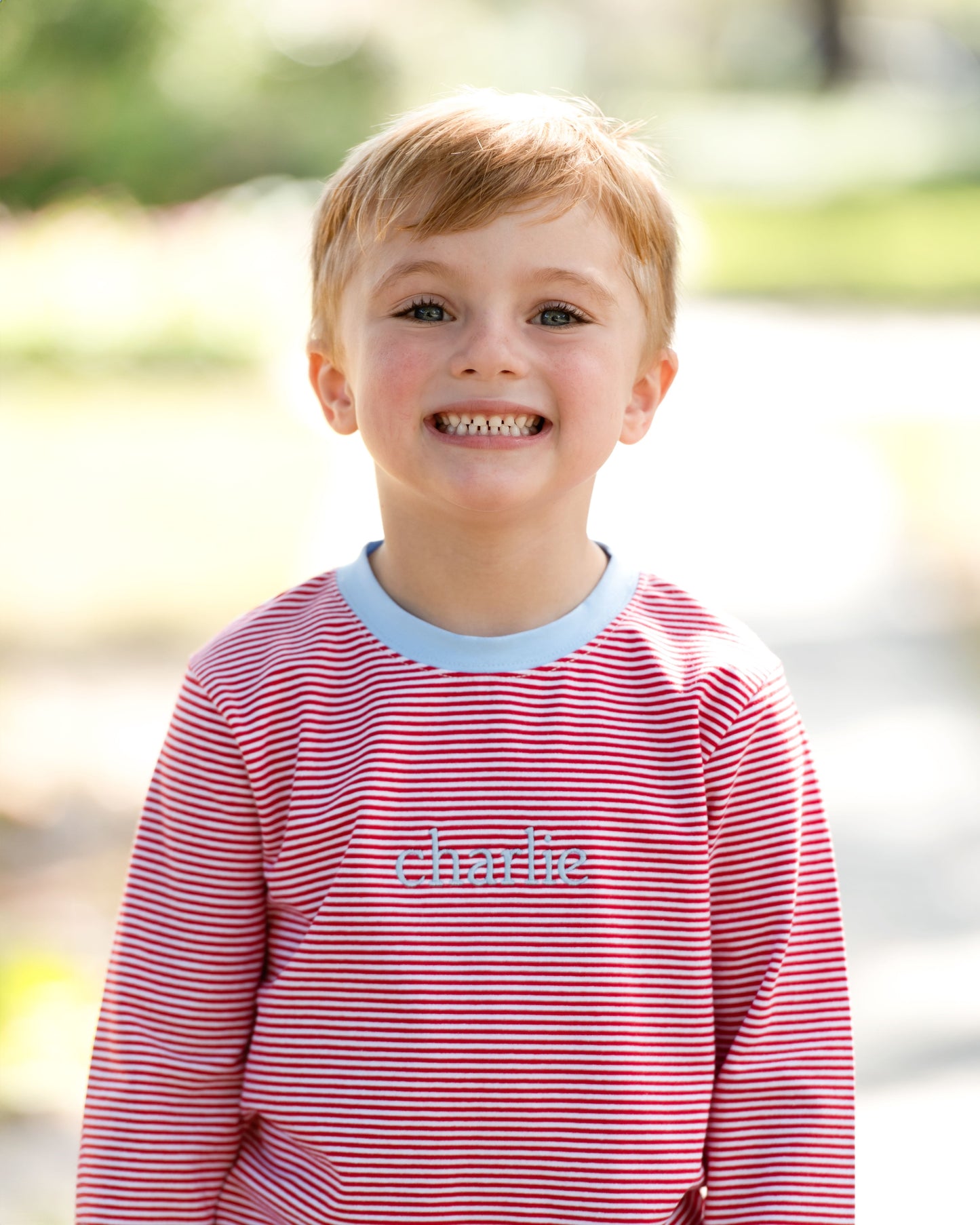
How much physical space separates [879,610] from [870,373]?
286 inches

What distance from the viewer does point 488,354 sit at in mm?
1847

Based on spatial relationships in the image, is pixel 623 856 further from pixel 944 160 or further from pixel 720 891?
pixel 944 160

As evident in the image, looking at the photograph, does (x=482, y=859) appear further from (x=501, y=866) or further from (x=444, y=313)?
(x=444, y=313)

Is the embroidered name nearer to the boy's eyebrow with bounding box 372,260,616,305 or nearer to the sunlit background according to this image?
the boy's eyebrow with bounding box 372,260,616,305

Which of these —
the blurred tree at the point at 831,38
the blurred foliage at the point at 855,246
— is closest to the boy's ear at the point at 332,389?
the blurred foliage at the point at 855,246

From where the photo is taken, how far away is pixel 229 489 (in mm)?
9812

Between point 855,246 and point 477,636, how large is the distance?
24.2 m

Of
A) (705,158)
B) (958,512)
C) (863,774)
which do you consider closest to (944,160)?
(705,158)

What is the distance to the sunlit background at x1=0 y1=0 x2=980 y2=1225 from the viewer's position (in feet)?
14.0

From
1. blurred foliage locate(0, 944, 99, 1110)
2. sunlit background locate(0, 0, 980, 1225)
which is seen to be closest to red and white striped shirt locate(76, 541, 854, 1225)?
sunlit background locate(0, 0, 980, 1225)

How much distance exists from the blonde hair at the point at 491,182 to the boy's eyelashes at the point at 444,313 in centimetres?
7

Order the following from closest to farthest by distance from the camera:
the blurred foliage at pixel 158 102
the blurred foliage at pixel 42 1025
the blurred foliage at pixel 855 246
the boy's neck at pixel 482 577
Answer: the boy's neck at pixel 482 577 → the blurred foliage at pixel 42 1025 → the blurred foliage at pixel 158 102 → the blurred foliage at pixel 855 246

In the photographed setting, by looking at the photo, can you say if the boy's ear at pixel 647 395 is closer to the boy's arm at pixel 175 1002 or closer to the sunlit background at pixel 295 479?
the sunlit background at pixel 295 479

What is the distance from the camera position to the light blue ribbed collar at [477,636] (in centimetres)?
193
